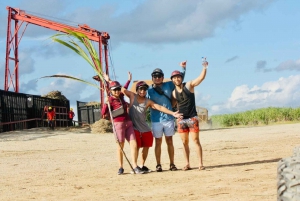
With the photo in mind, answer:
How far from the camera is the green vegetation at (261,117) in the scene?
4356 centimetres

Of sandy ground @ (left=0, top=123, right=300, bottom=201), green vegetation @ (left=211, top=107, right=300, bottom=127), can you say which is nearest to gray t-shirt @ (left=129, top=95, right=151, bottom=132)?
sandy ground @ (left=0, top=123, right=300, bottom=201)

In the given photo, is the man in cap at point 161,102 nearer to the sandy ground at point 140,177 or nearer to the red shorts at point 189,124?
the red shorts at point 189,124

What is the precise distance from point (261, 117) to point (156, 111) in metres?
33.9

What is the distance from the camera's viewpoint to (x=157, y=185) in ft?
29.6

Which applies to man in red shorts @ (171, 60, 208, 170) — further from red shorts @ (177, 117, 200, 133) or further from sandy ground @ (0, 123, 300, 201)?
sandy ground @ (0, 123, 300, 201)

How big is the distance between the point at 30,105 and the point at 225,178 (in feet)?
83.1

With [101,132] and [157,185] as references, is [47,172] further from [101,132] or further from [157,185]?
[101,132]

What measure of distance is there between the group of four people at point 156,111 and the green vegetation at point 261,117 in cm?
3249

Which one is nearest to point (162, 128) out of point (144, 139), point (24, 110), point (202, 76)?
point (144, 139)

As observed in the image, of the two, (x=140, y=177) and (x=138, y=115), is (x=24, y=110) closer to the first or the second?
(x=138, y=115)

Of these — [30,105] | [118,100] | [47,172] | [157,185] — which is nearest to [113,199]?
[157,185]

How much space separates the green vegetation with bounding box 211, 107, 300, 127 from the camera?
143 ft

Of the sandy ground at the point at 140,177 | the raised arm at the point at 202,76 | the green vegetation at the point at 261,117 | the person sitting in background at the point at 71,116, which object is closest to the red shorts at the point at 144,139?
the sandy ground at the point at 140,177

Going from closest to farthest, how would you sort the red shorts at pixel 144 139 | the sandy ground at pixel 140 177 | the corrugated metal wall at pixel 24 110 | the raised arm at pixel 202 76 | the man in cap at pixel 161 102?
the sandy ground at pixel 140 177 < the raised arm at pixel 202 76 < the man in cap at pixel 161 102 < the red shorts at pixel 144 139 < the corrugated metal wall at pixel 24 110
